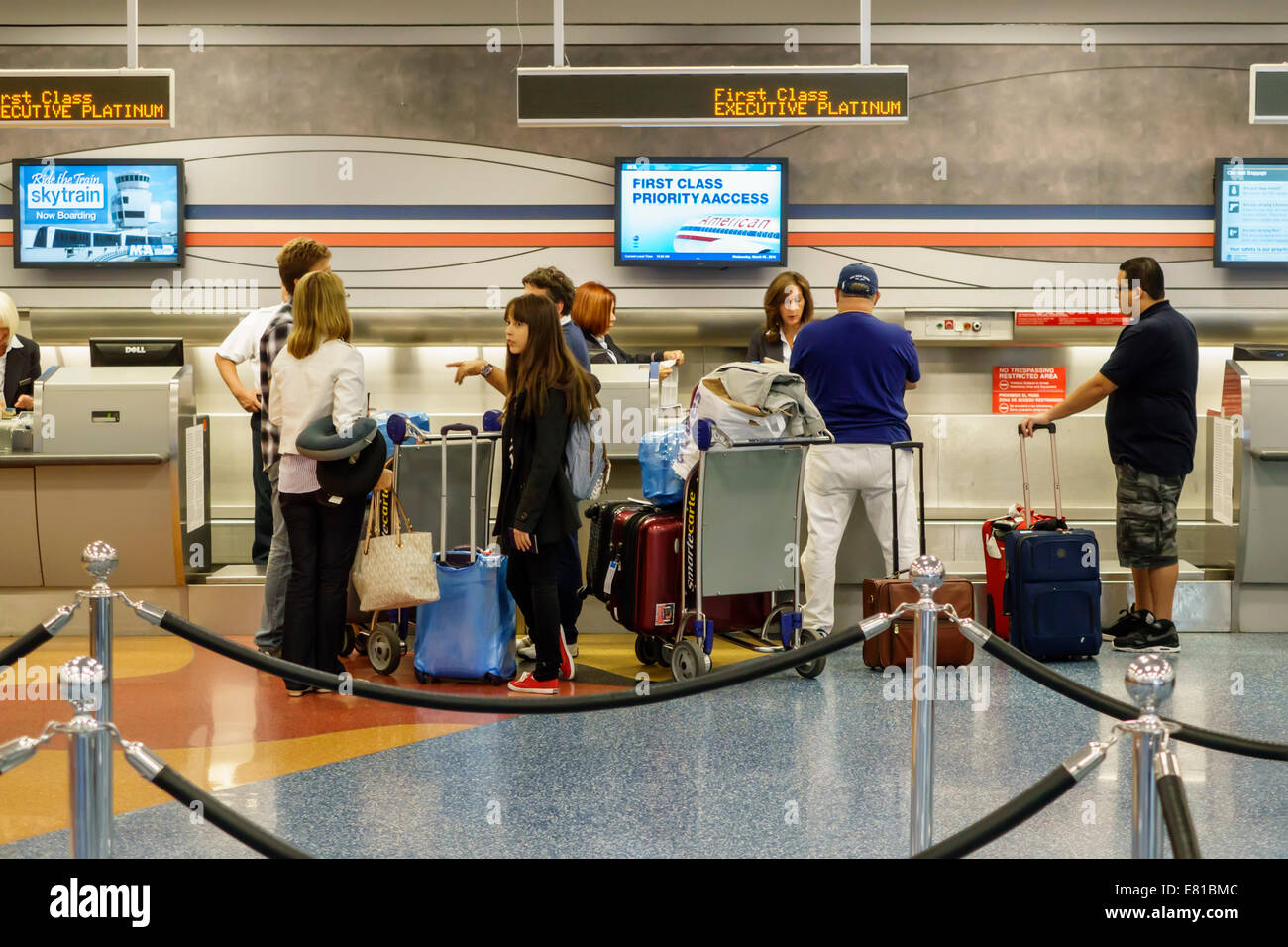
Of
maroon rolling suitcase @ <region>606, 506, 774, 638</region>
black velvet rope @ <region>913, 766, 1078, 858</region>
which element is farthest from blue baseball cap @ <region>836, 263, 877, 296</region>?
black velvet rope @ <region>913, 766, 1078, 858</region>

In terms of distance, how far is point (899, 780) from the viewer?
165 inches

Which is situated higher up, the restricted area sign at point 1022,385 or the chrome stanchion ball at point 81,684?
the restricted area sign at point 1022,385

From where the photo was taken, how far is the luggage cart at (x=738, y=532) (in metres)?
5.52

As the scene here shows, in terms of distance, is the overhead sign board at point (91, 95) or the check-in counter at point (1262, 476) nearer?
the check-in counter at point (1262, 476)

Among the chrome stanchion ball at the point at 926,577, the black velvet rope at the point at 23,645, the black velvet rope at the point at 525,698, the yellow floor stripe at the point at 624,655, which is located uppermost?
the chrome stanchion ball at the point at 926,577

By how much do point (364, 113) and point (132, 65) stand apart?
1904 millimetres

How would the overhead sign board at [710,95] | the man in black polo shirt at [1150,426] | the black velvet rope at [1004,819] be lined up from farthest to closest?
the overhead sign board at [710,95] < the man in black polo shirt at [1150,426] < the black velvet rope at [1004,819]

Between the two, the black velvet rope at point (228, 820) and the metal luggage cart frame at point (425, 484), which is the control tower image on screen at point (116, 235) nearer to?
the metal luggage cart frame at point (425, 484)

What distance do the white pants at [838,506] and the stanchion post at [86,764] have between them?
13.0 ft

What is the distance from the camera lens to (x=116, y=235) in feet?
28.8

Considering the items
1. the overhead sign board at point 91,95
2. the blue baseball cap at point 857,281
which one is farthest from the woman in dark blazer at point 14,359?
the blue baseball cap at point 857,281

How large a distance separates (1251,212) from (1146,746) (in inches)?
298

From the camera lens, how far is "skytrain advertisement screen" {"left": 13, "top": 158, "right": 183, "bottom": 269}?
8.73 meters

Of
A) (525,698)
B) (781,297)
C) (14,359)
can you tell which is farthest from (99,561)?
(14,359)
